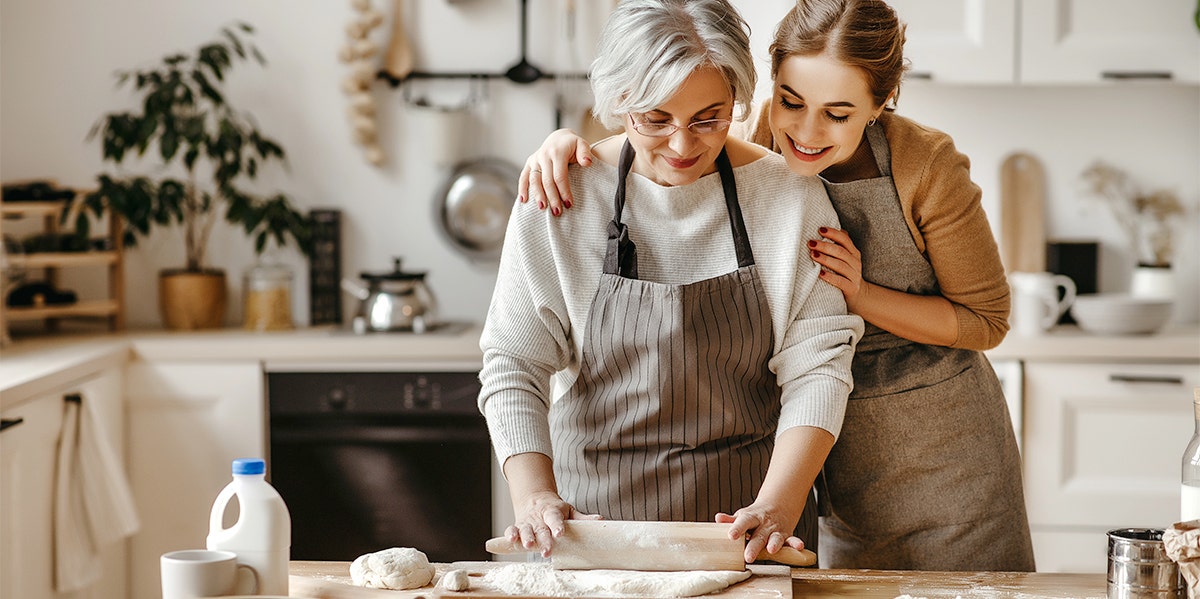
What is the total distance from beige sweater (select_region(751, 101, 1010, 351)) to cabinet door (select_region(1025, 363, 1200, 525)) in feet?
3.98

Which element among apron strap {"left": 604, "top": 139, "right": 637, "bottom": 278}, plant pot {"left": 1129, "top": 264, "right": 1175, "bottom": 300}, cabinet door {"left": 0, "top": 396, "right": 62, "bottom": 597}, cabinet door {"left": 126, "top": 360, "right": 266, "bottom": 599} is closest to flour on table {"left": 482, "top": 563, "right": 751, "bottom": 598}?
apron strap {"left": 604, "top": 139, "right": 637, "bottom": 278}

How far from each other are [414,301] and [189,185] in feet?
2.36

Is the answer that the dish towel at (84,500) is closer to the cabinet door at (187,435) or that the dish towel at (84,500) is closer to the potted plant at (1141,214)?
the cabinet door at (187,435)

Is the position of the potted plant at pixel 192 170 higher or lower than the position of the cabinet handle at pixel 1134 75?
lower

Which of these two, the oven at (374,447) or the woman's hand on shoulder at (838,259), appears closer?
the woman's hand on shoulder at (838,259)

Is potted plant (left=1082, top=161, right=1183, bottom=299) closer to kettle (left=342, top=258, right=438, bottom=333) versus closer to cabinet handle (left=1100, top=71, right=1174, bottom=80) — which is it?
cabinet handle (left=1100, top=71, right=1174, bottom=80)

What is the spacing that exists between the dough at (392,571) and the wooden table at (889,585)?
0.01 m

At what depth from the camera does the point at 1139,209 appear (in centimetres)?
302

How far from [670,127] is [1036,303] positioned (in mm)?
1664

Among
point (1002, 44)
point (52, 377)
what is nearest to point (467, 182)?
point (52, 377)

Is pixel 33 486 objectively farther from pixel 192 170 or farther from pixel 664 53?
pixel 664 53

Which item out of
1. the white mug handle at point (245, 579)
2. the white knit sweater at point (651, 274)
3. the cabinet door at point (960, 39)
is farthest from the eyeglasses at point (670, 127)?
the cabinet door at point (960, 39)

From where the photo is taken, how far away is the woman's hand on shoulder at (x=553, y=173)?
1417mm

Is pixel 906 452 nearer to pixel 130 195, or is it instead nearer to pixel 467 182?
pixel 467 182
